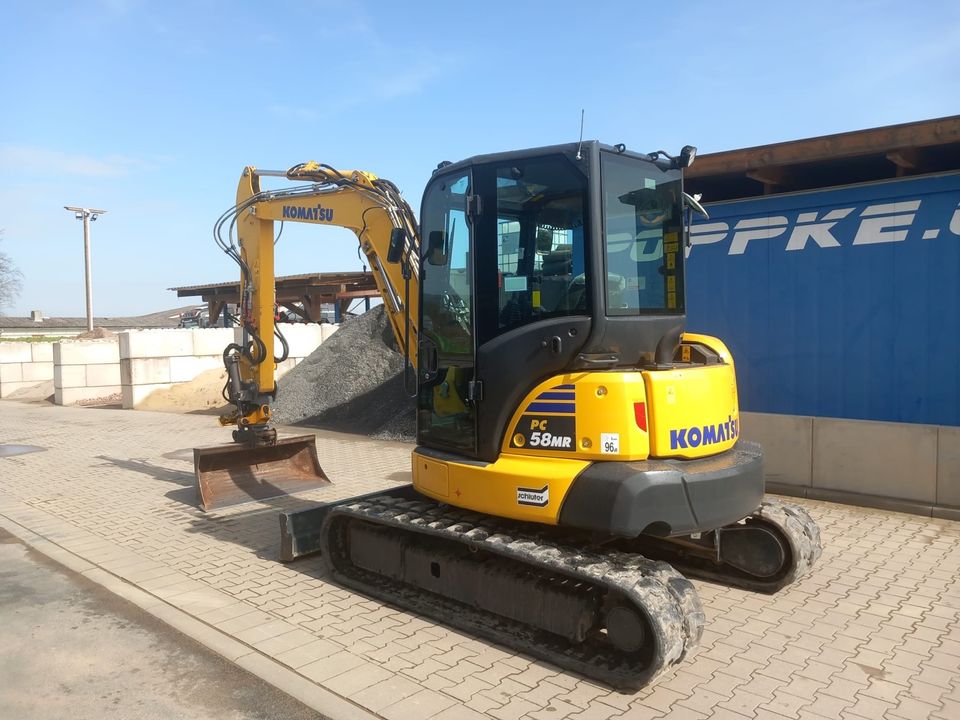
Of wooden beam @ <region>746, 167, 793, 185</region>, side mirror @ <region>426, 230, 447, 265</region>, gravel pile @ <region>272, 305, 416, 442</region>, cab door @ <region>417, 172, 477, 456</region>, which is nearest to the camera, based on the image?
cab door @ <region>417, 172, 477, 456</region>

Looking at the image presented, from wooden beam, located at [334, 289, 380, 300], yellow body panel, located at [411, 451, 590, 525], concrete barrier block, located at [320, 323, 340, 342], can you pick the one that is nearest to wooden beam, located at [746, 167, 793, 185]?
yellow body panel, located at [411, 451, 590, 525]

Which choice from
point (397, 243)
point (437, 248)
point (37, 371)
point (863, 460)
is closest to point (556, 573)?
point (437, 248)

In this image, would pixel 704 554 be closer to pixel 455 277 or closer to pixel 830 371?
pixel 455 277

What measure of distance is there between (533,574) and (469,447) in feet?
2.82

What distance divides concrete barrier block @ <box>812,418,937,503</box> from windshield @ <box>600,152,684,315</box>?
3863 millimetres

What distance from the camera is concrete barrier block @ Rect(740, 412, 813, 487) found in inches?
309

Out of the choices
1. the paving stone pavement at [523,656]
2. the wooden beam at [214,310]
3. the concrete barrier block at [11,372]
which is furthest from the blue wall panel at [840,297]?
the concrete barrier block at [11,372]

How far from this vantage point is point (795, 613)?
4.84m

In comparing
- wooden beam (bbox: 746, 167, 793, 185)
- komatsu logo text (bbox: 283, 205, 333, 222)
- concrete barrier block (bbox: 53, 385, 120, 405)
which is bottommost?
concrete barrier block (bbox: 53, 385, 120, 405)

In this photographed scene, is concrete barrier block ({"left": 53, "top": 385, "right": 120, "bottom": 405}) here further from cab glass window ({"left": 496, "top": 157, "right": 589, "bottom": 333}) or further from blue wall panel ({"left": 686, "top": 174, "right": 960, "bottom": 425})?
cab glass window ({"left": 496, "top": 157, "right": 589, "bottom": 333})

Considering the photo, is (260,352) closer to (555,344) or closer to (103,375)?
(555,344)

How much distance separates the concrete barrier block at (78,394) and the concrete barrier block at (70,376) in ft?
0.43

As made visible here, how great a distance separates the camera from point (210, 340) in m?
19.1

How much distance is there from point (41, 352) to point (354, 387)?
47.2 ft
